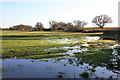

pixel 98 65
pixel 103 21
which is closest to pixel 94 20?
pixel 103 21

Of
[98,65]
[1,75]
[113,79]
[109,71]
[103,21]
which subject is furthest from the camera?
[103,21]

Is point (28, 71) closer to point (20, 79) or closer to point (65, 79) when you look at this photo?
point (20, 79)

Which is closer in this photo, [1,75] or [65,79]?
[65,79]

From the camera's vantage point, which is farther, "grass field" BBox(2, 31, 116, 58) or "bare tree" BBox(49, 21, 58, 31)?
"bare tree" BBox(49, 21, 58, 31)

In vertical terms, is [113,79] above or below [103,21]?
below

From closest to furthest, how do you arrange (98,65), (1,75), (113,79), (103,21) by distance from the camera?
1. (113,79)
2. (1,75)
3. (98,65)
4. (103,21)

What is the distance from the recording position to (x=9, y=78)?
302 inches

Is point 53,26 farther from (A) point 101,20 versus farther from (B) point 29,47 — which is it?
(B) point 29,47

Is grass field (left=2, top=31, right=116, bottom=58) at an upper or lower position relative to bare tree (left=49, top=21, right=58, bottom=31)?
lower

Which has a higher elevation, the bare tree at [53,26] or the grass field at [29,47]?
the bare tree at [53,26]

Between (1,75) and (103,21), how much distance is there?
93007mm

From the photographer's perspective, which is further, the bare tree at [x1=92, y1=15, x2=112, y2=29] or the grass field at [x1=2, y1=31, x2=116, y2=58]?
the bare tree at [x1=92, y1=15, x2=112, y2=29]

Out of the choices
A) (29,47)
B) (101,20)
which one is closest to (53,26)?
(101,20)

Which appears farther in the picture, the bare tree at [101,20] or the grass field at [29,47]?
the bare tree at [101,20]
